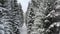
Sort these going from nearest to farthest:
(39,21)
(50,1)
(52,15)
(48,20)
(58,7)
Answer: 1. (58,7)
2. (52,15)
3. (48,20)
4. (50,1)
5. (39,21)

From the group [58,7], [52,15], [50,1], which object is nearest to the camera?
[58,7]

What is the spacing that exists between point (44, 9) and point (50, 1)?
0.66m

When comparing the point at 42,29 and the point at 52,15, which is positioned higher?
the point at 52,15

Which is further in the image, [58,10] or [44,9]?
[44,9]

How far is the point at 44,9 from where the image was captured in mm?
8547

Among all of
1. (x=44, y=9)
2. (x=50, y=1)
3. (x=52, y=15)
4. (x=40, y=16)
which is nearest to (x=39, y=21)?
(x=40, y=16)

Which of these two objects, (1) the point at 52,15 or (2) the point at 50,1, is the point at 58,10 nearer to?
(1) the point at 52,15

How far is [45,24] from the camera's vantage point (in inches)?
328

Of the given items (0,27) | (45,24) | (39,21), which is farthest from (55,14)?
(0,27)

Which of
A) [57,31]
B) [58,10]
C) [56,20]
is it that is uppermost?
[58,10]

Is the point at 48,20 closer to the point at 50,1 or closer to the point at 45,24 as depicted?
the point at 45,24

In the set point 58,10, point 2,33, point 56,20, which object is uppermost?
point 58,10

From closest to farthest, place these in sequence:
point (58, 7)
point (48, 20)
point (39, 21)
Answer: point (58, 7)
point (48, 20)
point (39, 21)

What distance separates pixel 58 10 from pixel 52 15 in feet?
1.49
